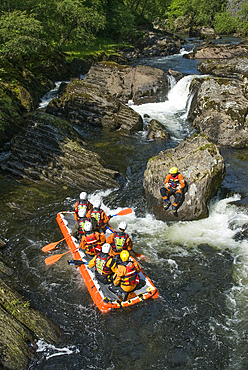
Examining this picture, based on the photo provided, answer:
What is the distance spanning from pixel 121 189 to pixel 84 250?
4236mm

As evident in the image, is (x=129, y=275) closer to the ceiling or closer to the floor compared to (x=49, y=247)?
closer to the ceiling

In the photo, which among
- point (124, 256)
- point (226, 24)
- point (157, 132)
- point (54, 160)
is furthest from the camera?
point (226, 24)

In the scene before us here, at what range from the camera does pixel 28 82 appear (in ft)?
73.6

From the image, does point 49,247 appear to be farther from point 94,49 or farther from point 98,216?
point 94,49

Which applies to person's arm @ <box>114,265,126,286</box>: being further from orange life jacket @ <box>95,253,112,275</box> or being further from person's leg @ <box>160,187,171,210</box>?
person's leg @ <box>160,187,171,210</box>

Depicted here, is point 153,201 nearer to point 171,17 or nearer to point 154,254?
point 154,254

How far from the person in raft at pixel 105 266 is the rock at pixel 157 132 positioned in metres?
10.7

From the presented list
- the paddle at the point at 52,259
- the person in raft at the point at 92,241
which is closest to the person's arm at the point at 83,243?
the person in raft at the point at 92,241

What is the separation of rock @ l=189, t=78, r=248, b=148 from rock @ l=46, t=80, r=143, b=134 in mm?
3760

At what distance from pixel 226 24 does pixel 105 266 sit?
45463 millimetres

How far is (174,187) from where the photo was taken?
1052 cm

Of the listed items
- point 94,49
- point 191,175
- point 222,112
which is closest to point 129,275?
point 191,175

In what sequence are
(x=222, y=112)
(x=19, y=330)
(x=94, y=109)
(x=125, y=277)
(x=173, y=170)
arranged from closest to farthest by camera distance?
1. (x=19, y=330)
2. (x=125, y=277)
3. (x=173, y=170)
4. (x=222, y=112)
5. (x=94, y=109)

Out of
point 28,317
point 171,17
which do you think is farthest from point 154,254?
point 171,17
